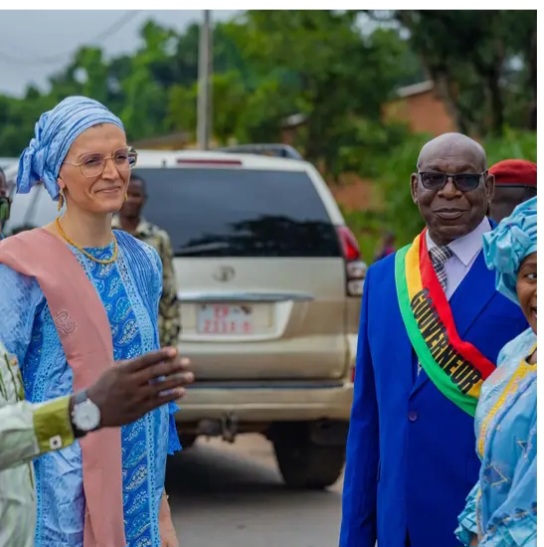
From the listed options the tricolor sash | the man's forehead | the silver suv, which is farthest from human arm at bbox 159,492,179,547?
the silver suv

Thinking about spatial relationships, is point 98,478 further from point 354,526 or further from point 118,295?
point 354,526

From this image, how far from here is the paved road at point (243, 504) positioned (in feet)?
27.5

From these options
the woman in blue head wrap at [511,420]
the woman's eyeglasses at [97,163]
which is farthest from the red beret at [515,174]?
the woman in blue head wrap at [511,420]

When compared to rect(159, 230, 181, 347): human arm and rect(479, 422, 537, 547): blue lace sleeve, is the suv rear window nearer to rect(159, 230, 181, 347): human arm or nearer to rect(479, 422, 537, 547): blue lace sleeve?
rect(159, 230, 181, 347): human arm

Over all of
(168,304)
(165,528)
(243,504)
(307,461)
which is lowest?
(243,504)

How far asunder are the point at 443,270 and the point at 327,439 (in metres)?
4.46

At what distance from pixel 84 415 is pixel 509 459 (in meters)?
0.98

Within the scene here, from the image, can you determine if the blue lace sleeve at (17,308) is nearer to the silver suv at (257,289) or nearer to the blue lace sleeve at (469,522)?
the blue lace sleeve at (469,522)

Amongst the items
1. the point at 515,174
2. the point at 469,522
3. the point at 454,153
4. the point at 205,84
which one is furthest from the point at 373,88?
the point at 469,522

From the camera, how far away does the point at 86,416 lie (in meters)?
2.98

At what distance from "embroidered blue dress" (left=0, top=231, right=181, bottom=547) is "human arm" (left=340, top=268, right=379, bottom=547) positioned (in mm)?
609

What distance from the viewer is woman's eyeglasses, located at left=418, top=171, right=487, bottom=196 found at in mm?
4957

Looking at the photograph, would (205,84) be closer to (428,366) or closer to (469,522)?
(428,366)

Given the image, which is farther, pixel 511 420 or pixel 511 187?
pixel 511 187
